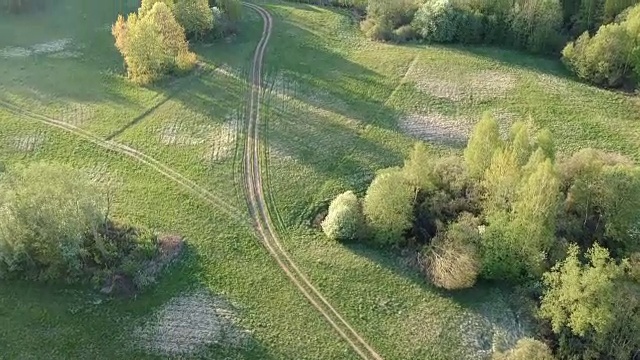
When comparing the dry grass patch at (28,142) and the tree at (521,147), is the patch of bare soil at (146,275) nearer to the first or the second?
the dry grass patch at (28,142)

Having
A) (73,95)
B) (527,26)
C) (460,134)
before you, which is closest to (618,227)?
(460,134)

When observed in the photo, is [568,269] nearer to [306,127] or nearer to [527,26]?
[306,127]

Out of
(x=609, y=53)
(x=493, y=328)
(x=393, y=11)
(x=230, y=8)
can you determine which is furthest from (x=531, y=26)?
(x=493, y=328)

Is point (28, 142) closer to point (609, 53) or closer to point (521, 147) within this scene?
point (521, 147)

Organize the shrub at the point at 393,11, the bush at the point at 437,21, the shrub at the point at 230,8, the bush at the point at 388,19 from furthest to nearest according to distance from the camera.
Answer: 1. the shrub at the point at 230,8
2. the shrub at the point at 393,11
3. the bush at the point at 388,19
4. the bush at the point at 437,21

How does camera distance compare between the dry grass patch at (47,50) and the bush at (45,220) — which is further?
the dry grass patch at (47,50)

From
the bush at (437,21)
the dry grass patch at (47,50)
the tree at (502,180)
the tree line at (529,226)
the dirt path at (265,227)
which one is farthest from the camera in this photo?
the bush at (437,21)

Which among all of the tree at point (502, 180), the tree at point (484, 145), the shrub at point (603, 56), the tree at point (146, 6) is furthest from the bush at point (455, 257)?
the tree at point (146, 6)
